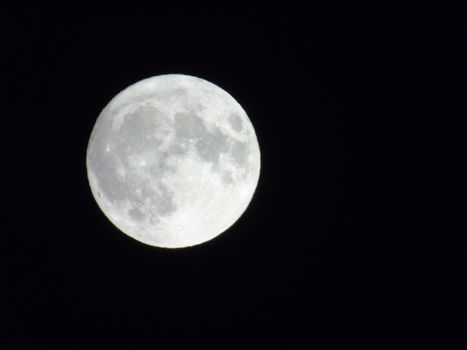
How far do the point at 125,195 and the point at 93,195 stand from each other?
70 cm

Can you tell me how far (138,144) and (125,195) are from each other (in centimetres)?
50

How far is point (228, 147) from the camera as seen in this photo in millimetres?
5016

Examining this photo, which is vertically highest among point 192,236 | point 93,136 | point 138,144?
point 93,136

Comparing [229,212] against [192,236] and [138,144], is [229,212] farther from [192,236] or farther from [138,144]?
[138,144]

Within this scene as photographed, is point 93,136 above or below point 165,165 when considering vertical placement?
above

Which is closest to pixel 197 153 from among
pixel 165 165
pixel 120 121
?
pixel 165 165

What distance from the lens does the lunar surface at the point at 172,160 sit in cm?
480

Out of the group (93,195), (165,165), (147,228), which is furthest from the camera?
(93,195)

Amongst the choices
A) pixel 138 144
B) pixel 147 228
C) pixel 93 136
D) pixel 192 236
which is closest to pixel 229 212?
pixel 192 236

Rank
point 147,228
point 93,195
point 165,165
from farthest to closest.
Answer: point 93,195 < point 147,228 < point 165,165

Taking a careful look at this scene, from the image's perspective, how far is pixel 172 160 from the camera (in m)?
4.76

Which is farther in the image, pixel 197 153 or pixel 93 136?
pixel 93 136

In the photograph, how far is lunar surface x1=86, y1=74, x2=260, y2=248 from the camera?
15.8 feet

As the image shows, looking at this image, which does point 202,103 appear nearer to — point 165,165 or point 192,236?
point 165,165
